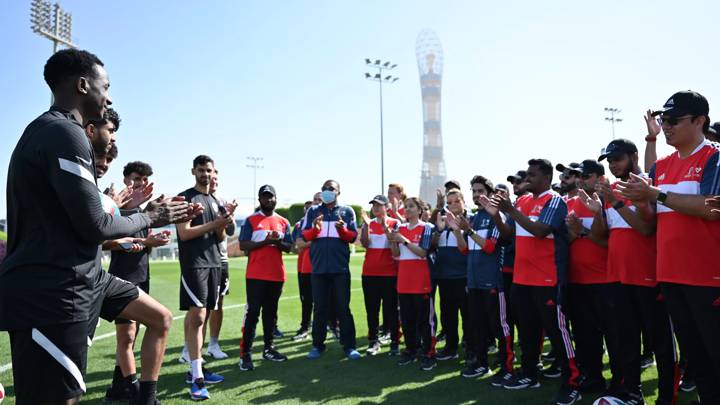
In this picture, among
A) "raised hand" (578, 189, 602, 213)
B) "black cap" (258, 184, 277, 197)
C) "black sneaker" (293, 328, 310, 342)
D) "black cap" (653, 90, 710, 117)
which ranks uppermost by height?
"black cap" (653, 90, 710, 117)

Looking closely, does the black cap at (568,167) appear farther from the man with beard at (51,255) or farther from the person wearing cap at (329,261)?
the man with beard at (51,255)

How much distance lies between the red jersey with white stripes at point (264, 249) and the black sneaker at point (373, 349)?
64.4 inches

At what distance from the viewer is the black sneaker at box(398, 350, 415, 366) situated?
692 centimetres

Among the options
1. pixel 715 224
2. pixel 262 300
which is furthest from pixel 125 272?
pixel 715 224

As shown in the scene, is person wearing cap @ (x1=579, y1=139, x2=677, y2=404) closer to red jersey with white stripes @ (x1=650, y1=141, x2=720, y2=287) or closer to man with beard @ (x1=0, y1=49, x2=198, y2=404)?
red jersey with white stripes @ (x1=650, y1=141, x2=720, y2=287)

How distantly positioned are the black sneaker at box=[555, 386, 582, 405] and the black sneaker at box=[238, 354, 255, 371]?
372cm

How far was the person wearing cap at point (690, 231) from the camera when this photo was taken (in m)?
3.51

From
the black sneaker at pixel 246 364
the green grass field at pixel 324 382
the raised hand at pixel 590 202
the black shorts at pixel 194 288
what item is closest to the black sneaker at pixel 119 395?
the green grass field at pixel 324 382

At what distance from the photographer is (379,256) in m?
8.05

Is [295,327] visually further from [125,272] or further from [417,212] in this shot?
[125,272]

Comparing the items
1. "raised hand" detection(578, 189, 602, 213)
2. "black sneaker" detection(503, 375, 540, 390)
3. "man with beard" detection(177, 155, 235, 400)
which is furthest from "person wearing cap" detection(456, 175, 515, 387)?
"man with beard" detection(177, 155, 235, 400)

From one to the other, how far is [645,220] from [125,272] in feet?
16.9

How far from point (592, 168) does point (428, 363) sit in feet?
10.1

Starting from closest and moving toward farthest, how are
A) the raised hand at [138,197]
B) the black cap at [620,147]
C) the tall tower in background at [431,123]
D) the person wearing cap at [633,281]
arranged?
the raised hand at [138,197] < the person wearing cap at [633,281] < the black cap at [620,147] < the tall tower in background at [431,123]
